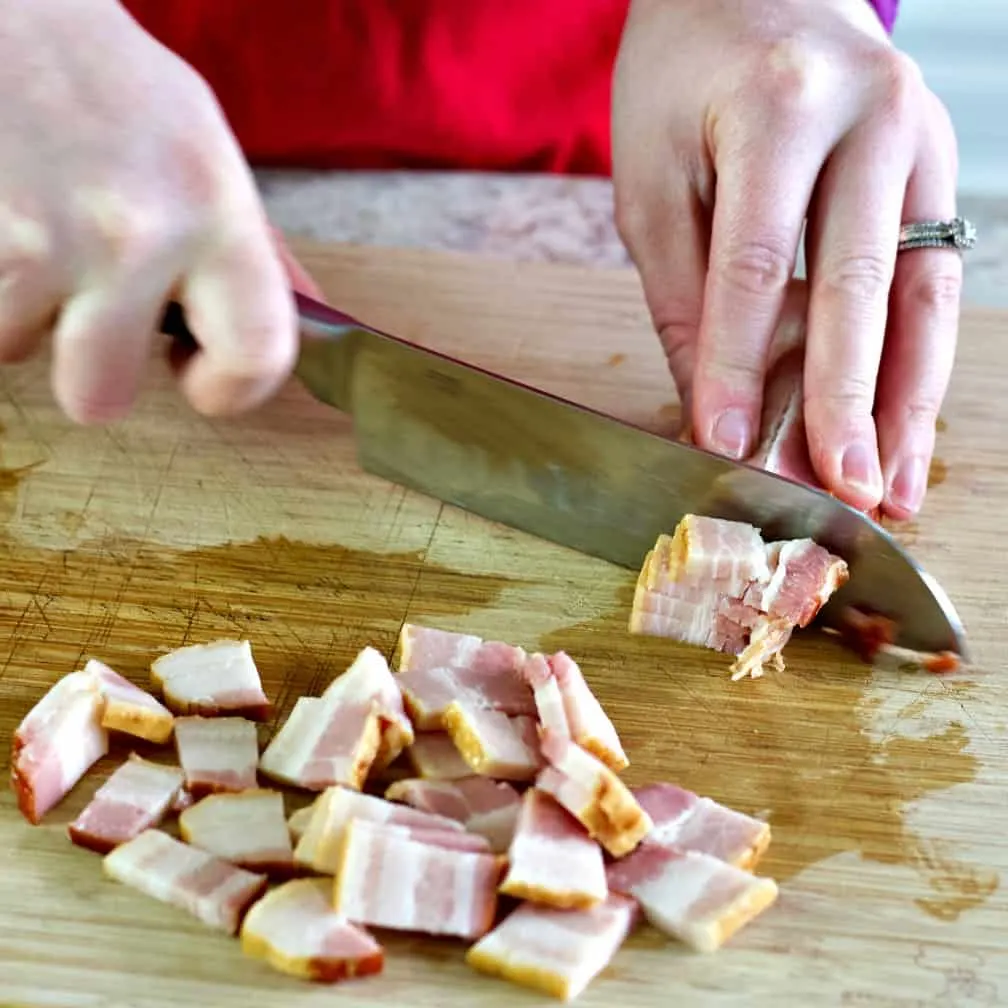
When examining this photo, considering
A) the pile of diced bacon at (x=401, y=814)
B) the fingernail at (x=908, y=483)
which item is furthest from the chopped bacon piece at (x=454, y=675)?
the fingernail at (x=908, y=483)

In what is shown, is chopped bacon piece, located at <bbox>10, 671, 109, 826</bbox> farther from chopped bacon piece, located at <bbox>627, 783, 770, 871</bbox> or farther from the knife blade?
chopped bacon piece, located at <bbox>627, 783, 770, 871</bbox>

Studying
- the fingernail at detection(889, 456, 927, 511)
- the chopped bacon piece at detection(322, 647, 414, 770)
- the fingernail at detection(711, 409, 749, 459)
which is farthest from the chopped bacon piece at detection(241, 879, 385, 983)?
the fingernail at detection(889, 456, 927, 511)

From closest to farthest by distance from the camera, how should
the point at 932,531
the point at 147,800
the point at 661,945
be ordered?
the point at 661,945
the point at 147,800
the point at 932,531

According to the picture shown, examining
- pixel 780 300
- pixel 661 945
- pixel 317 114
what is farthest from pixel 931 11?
pixel 661 945

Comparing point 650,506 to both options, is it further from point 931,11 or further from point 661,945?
point 931,11

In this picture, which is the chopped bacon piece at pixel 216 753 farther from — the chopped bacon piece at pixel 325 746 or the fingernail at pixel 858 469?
the fingernail at pixel 858 469

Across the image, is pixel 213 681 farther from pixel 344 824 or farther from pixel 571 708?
pixel 571 708
